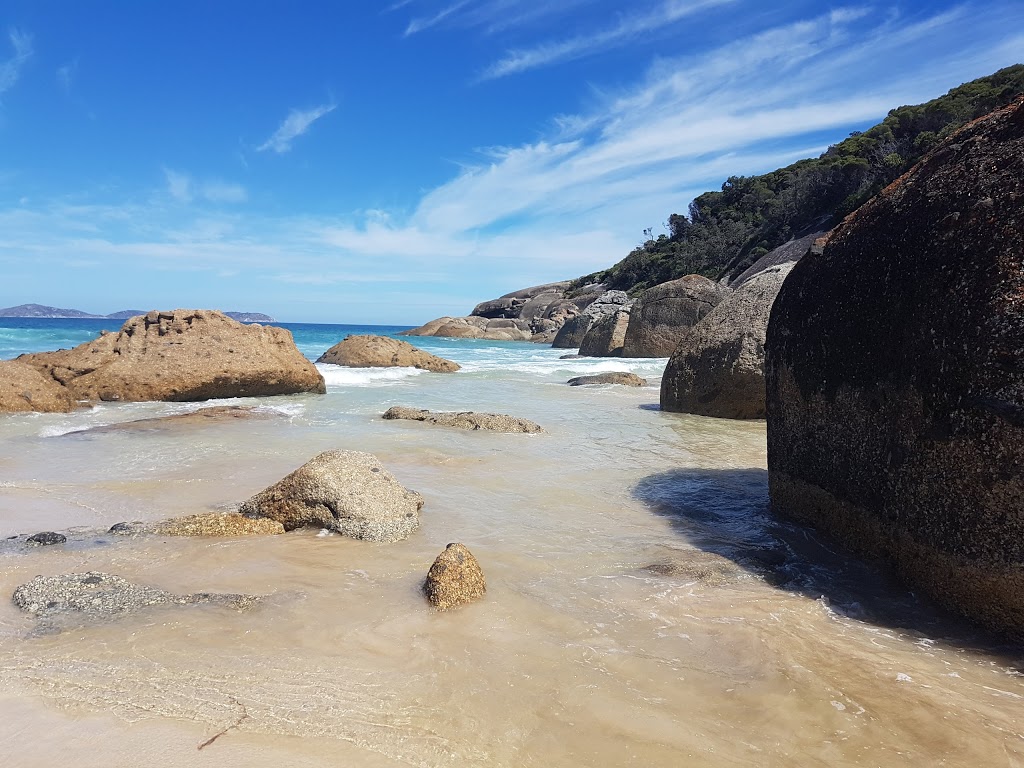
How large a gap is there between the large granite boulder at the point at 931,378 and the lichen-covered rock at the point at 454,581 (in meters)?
2.13

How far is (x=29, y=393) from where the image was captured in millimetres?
9688

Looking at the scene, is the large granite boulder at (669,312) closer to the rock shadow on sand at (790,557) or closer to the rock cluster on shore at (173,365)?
the rock cluster on shore at (173,365)

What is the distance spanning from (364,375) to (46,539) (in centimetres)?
1334

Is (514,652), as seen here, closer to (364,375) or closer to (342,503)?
(342,503)

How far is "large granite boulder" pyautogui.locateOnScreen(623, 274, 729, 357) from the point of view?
2289 cm

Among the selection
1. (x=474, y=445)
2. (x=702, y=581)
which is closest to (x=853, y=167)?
(x=474, y=445)

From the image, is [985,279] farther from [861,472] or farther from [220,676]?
[220,676]

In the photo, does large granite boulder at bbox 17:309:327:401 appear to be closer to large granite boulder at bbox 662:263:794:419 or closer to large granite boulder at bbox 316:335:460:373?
large granite boulder at bbox 316:335:460:373

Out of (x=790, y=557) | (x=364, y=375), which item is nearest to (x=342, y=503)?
(x=790, y=557)

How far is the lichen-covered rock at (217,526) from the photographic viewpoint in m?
4.11

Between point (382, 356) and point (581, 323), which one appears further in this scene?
point (581, 323)

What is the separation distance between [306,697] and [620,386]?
12.3m

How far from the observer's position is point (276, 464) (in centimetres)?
628

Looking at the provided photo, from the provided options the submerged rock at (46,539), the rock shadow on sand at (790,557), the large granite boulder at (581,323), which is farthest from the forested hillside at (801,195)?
the submerged rock at (46,539)
